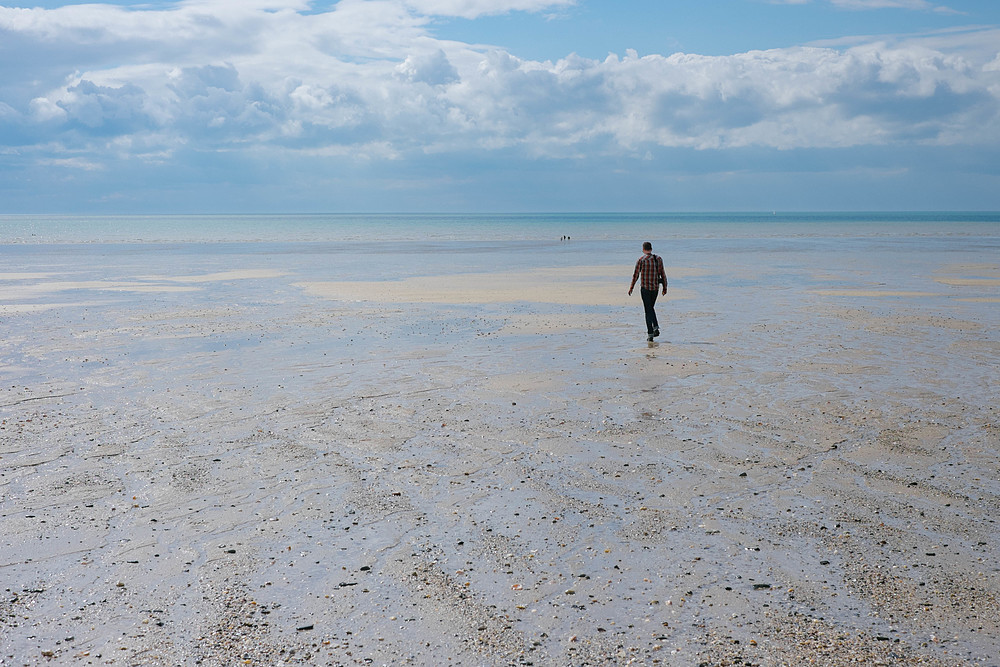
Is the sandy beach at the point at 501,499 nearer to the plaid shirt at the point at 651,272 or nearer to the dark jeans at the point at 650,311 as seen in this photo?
the dark jeans at the point at 650,311

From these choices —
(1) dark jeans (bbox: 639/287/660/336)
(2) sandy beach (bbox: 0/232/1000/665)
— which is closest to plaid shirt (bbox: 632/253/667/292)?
(1) dark jeans (bbox: 639/287/660/336)

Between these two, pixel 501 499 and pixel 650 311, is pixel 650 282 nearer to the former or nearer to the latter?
pixel 650 311

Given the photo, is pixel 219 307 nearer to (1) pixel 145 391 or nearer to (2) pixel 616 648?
(1) pixel 145 391

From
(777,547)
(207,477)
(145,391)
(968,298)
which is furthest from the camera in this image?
(968,298)

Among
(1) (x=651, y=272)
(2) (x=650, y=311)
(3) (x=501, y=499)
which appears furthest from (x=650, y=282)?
(3) (x=501, y=499)

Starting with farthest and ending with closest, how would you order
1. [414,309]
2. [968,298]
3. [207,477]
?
[968,298] → [414,309] → [207,477]

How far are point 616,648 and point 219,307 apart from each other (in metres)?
21.5

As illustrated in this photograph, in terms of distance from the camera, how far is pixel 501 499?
8.00 metres

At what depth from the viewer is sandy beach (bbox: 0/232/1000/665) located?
5430 millimetres

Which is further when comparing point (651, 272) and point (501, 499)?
point (651, 272)

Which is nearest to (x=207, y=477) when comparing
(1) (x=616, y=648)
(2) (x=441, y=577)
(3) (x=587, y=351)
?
(2) (x=441, y=577)

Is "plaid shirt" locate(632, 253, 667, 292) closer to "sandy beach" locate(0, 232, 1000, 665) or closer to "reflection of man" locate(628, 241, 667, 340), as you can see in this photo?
"reflection of man" locate(628, 241, 667, 340)

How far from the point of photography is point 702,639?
5.31 m

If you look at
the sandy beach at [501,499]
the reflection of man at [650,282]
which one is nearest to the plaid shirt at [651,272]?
the reflection of man at [650,282]
